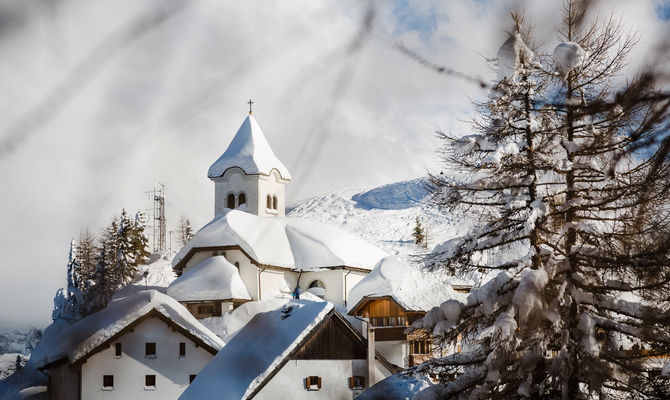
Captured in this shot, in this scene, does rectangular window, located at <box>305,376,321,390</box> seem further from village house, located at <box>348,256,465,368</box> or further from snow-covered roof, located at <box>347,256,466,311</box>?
snow-covered roof, located at <box>347,256,466,311</box>

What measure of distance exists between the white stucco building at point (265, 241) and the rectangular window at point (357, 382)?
79.1 ft

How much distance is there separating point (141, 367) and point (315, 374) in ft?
37.6

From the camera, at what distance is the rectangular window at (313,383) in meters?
31.0

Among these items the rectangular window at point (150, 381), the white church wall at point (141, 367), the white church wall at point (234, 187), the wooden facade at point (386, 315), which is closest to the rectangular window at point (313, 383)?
the white church wall at point (141, 367)

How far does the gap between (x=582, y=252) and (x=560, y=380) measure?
2773 millimetres

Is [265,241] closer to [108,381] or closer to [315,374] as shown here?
[108,381]

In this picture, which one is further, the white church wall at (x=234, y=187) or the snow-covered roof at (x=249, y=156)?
the snow-covered roof at (x=249, y=156)

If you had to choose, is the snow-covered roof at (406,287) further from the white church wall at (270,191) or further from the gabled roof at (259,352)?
the white church wall at (270,191)

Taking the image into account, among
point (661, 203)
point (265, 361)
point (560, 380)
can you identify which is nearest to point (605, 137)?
point (661, 203)

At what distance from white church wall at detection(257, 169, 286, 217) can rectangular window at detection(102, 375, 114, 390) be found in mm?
33318

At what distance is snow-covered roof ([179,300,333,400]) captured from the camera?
28766 millimetres

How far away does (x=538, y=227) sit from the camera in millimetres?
16469

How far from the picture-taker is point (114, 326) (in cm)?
3850

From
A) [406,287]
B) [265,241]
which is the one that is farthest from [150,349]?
[265,241]
